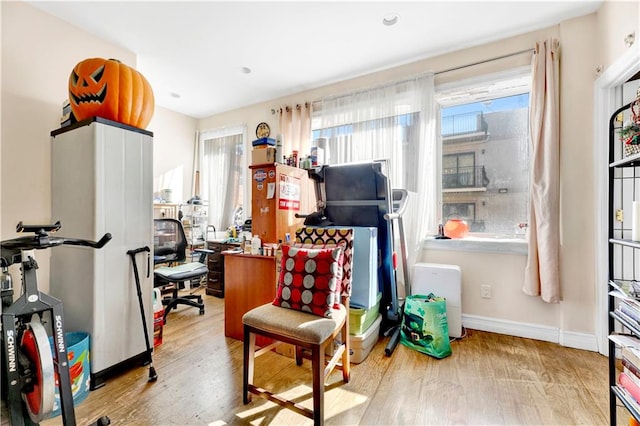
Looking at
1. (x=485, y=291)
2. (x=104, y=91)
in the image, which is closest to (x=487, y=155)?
(x=485, y=291)

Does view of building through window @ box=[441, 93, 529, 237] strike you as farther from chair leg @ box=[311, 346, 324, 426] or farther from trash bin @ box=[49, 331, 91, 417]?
trash bin @ box=[49, 331, 91, 417]

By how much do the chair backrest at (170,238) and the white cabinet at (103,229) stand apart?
1222 millimetres

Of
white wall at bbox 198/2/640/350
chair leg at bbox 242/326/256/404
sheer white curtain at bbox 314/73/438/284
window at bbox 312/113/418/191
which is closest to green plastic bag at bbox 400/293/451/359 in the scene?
sheer white curtain at bbox 314/73/438/284

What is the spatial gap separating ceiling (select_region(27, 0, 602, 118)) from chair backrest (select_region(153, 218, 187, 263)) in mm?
1836

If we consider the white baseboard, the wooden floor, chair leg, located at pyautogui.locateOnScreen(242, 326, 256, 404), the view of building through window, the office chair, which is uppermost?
the view of building through window

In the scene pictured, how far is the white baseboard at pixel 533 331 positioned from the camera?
7.72ft

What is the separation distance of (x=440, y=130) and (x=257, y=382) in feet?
9.79

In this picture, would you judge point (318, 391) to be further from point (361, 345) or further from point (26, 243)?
point (26, 243)

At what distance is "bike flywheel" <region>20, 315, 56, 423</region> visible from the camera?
1.21m

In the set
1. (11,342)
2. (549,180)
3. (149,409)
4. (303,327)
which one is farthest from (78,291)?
(549,180)

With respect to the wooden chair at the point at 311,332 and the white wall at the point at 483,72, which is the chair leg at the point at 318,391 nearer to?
the wooden chair at the point at 311,332

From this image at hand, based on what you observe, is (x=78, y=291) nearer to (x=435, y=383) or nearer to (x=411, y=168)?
(x=435, y=383)

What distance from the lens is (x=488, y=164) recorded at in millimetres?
2900

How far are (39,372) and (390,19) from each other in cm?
327
